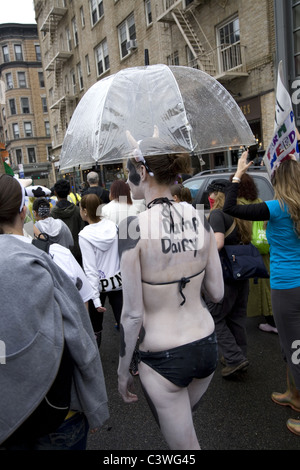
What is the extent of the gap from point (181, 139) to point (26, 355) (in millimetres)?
2493

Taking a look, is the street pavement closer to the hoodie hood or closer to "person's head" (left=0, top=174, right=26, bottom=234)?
the hoodie hood

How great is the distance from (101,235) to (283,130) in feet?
6.50

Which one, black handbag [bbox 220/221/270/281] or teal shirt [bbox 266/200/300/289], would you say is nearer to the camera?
teal shirt [bbox 266/200/300/289]

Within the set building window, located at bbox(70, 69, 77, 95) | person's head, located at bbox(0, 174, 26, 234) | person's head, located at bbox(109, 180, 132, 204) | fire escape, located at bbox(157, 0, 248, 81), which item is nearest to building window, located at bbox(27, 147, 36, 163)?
building window, located at bbox(70, 69, 77, 95)

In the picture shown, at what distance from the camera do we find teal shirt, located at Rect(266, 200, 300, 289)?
8.32ft

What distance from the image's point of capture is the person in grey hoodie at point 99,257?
354cm

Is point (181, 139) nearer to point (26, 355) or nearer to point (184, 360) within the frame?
point (184, 360)

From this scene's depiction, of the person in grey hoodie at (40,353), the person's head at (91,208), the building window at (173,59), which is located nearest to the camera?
the person in grey hoodie at (40,353)

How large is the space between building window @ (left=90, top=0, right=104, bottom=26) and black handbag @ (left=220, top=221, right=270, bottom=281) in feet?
73.8

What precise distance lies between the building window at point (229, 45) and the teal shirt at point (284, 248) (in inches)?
487

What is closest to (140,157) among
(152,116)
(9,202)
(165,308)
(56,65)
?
(9,202)

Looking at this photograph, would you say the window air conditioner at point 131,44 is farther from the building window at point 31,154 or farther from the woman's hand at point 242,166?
the building window at point 31,154

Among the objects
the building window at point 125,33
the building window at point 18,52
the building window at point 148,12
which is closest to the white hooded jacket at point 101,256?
the building window at point 148,12

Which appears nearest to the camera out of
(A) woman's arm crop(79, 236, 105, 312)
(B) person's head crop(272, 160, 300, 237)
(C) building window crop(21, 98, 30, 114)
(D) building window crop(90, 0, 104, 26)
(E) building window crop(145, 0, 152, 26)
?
(B) person's head crop(272, 160, 300, 237)
